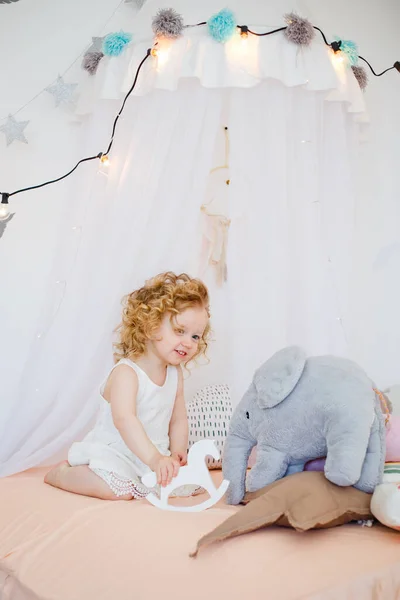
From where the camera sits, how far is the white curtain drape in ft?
7.18

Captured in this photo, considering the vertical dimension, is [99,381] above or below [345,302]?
below

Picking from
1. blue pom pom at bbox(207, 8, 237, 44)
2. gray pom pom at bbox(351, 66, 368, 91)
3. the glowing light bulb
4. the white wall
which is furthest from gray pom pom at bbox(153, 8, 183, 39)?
the glowing light bulb

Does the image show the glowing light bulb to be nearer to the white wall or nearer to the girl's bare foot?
the white wall

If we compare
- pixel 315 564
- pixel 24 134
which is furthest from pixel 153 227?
pixel 315 564

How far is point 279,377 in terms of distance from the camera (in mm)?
1612

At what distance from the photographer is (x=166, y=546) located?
134 centimetres

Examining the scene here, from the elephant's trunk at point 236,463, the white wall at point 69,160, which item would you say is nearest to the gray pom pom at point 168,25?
the white wall at point 69,160

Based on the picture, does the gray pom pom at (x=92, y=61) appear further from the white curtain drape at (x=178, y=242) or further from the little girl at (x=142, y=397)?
the little girl at (x=142, y=397)

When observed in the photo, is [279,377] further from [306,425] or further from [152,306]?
[152,306]

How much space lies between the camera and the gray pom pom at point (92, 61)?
2.46 metres

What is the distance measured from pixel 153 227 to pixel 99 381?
558mm

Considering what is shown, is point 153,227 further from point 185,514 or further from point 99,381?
point 185,514

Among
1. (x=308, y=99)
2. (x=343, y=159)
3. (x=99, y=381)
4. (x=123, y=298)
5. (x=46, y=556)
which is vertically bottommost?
(x=46, y=556)

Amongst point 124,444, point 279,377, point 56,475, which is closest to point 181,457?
point 124,444
